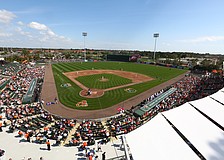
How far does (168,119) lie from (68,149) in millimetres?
9282

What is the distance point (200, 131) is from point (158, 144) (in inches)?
136

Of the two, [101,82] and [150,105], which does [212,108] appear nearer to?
[150,105]

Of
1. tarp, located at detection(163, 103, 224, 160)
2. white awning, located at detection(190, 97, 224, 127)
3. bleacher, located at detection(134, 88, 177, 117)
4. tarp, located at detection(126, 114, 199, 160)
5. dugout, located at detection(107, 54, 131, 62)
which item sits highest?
dugout, located at detection(107, 54, 131, 62)

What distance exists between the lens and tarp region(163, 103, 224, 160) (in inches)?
309

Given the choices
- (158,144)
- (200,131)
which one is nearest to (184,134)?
(200,131)

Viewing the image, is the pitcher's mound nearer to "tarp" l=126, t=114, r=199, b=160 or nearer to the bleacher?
the bleacher

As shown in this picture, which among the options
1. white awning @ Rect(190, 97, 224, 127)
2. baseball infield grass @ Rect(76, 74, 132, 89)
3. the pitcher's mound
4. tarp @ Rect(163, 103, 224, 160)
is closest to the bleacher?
white awning @ Rect(190, 97, 224, 127)

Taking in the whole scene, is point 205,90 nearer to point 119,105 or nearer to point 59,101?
point 119,105

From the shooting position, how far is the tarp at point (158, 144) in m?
7.76

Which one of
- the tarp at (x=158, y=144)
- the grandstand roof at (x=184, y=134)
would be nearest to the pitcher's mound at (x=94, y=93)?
the grandstand roof at (x=184, y=134)

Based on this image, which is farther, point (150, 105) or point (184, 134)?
point (150, 105)

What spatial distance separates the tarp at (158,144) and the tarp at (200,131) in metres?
0.64

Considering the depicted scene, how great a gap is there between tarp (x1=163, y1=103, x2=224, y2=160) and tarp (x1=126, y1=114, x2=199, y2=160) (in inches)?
25.2

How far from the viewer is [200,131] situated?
963cm
